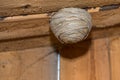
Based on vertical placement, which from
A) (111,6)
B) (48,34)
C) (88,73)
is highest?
(111,6)

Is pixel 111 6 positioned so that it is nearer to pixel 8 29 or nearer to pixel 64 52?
pixel 64 52

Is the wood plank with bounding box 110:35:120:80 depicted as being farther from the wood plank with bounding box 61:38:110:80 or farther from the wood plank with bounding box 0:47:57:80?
the wood plank with bounding box 0:47:57:80

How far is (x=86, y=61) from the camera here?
3.72 feet

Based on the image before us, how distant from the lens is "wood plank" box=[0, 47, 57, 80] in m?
1.14

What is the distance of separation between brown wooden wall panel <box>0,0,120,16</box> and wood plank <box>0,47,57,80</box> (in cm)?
20

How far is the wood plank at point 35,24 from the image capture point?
1069 millimetres

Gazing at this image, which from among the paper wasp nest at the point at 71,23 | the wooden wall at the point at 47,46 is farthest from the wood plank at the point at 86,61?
the paper wasp nest at the point at 71,23

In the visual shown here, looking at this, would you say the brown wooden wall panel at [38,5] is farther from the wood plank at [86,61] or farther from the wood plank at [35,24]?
the wood plank at [86,61]

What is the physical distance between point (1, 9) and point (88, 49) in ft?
1.27

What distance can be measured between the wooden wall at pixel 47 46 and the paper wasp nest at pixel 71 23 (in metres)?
0.05

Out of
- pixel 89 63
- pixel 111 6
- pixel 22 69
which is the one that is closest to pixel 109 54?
pixel 89 63

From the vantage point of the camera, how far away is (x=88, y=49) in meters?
1.16

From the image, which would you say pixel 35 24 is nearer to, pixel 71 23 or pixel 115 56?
pixel 71 23

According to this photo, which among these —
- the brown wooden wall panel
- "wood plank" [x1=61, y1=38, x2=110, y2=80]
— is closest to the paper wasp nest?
the brown wooden wall panel
